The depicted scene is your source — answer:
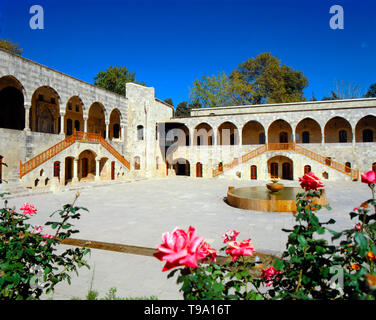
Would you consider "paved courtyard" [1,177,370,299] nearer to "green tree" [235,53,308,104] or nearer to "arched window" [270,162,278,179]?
"arched window" [270,162,278,179]

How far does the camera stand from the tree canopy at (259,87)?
1753 inches

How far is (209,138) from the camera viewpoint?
32719 millimetres

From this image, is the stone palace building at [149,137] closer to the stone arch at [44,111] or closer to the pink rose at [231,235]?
the stone arch at [44,111]

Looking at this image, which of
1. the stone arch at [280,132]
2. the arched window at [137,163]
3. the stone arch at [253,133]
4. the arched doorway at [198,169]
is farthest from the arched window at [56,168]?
the stone arch at [280,132]

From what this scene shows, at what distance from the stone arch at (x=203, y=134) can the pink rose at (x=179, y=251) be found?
101ft

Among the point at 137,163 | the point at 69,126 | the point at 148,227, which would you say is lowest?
the point at 148,227

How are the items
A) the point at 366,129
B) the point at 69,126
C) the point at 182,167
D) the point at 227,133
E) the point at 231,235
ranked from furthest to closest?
the point at 182,167 < the point at 227,133 < the point at 366,129 < the point at 69,126 < the point at 231,235

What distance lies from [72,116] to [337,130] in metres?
29.0

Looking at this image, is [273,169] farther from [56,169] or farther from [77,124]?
[77,124]

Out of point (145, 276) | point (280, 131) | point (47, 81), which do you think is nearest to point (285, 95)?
point (280, 131)

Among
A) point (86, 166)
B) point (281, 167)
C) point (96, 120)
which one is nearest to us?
point (86, 166)

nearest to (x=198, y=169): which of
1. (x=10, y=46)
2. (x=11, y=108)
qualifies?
(x=11, y=108)

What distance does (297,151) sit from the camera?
25.7 metres
